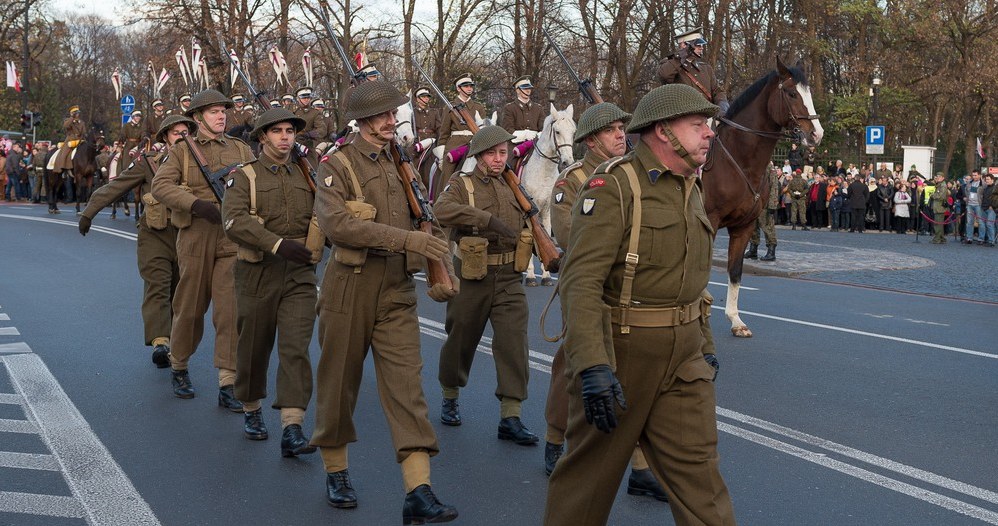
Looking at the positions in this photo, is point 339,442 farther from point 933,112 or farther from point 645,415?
point 933,112

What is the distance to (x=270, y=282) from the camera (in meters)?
Result: 6.98

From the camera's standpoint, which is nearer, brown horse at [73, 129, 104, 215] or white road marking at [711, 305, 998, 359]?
Answer: white road marking at [711, 305, 998, 359]

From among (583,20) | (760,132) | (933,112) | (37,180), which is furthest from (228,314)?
(933,112)

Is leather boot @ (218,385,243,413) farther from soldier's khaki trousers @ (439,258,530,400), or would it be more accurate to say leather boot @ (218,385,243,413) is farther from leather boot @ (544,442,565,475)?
leather boot @ (544,442,565,475)

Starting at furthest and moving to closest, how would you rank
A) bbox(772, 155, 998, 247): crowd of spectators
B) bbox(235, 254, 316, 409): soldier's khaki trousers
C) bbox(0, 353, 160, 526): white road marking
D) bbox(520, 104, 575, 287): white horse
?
bbox(772, 155, 998, 247): crowd of spectators
bbox(520, 104, 575, 287): white horse
bbox(235, 254, 316, 409): soldier's khaki trousers
bbox(0, 353, 160, 526): white road marking

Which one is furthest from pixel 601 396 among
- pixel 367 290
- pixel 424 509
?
pixel 367 290

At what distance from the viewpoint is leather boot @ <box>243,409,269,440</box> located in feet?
23.4

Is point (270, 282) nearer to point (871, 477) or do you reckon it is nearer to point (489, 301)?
point (489, 301)

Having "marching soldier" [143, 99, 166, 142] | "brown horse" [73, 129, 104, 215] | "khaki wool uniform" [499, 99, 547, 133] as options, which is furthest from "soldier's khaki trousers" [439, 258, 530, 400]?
"brown horse" [73, 129, 104, 215]

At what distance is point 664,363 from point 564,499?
1.97 feet

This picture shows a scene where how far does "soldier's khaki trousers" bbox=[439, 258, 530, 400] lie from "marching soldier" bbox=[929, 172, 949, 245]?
21.4 m

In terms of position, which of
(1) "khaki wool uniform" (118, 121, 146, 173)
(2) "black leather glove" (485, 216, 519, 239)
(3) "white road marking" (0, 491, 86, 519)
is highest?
(1) "khaki wool uniform" (118, 121, 146, 173)

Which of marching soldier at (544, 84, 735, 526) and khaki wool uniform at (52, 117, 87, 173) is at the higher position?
khaki wool uniform at (52, 117, 87, 173)

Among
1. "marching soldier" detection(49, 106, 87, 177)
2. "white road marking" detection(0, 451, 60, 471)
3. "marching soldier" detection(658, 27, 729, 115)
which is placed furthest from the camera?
"marching soldier" detection(49, 106, 87, 177)
